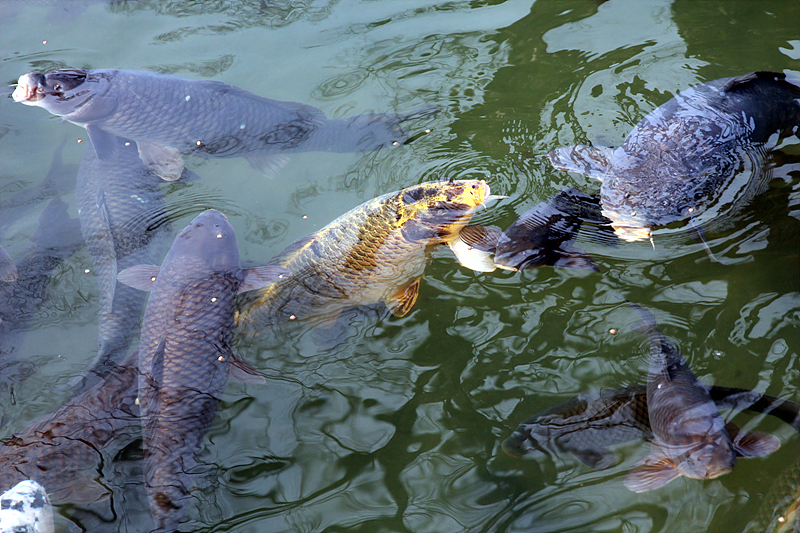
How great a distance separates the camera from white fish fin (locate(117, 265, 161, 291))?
325 cm

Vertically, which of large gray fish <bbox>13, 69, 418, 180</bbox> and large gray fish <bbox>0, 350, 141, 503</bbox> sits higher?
large gray fish <bbox>13, 69, 418, 180</bbox>

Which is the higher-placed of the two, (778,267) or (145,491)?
(778,267)

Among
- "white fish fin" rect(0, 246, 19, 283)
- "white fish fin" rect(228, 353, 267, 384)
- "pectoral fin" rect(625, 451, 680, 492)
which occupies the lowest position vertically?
"pectoral fin" rect(625, 451, 680, 492)

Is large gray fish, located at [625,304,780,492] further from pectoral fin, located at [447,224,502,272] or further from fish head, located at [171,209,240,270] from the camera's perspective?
fish head, located at [171,209,240,270]

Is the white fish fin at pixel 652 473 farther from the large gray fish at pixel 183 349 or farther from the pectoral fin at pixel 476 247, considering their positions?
the large gray fish at pixel 183 349

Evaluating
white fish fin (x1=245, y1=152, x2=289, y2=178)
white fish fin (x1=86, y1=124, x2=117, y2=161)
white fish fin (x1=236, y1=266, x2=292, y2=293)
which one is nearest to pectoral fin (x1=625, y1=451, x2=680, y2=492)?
white fish fin (x1=236, y1=266, x2=292, y2=293)

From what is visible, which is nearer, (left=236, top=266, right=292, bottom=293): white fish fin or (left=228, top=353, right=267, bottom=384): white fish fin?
(left=228, top=353, right=267, bottom=384): white fish fin

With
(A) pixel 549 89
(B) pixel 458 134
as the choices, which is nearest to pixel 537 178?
(B) pixel 458 134

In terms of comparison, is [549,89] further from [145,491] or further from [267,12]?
[145,491]

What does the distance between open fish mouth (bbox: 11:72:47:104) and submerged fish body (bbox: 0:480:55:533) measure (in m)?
3.02

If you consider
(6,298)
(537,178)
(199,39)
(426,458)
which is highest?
(199,39)

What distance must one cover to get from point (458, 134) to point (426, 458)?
262cm

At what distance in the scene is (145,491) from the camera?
2.76 metres

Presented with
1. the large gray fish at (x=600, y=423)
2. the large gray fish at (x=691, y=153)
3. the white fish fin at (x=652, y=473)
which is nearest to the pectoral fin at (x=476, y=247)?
the large gray fish at (x=691, y=153)
